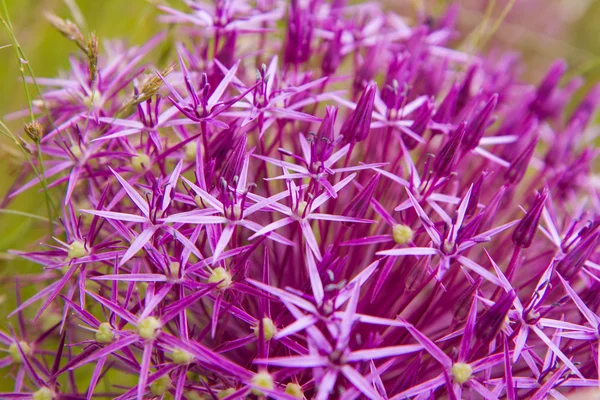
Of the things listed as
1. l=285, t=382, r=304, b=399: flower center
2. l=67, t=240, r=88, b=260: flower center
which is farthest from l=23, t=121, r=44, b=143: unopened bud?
l=285, t=382, r=304, b=399: flower center

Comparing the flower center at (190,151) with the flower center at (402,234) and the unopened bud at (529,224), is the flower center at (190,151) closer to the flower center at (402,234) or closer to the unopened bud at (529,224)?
the flower center at (402,234)

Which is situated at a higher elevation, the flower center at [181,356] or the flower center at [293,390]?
the flower center at [181,356]

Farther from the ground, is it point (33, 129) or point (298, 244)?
point (33, 129)

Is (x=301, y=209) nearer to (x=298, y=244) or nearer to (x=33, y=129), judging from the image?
(x=298, y=244)

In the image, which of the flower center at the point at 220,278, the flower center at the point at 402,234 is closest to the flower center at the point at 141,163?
the flower center at the point at 220,278

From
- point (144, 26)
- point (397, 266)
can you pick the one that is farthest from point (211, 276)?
point (144, 26)

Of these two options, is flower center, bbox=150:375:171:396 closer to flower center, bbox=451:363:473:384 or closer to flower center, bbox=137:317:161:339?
flower center, bbox=137:317:161:339

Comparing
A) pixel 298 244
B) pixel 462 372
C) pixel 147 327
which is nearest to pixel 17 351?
pixel 147 327

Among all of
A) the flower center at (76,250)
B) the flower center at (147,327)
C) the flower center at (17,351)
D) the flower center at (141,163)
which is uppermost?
the flower center at (141,163)
